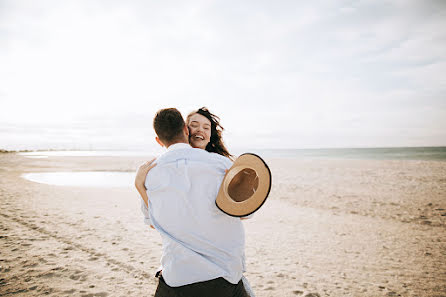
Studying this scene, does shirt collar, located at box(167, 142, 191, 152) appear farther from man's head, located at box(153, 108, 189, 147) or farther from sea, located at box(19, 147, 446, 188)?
sea, located at box(19, 147, 446, 188)

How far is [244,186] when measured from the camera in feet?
5.75

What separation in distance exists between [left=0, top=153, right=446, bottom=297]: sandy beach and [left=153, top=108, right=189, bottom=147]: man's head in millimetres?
3602

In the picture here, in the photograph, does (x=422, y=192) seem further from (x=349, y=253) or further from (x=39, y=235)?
(x=39, y=235)

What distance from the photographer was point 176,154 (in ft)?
5.42

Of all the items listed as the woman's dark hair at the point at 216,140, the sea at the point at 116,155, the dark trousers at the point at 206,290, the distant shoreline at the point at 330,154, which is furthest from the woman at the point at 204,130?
the distant shoreline at the point at 330,154

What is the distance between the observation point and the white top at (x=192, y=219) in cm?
157

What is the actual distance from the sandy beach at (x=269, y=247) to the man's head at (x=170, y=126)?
360 centimetres

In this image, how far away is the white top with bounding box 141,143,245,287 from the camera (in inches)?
61.8

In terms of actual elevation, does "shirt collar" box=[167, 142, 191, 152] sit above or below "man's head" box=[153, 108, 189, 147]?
below

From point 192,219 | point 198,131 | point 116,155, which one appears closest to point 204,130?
point 198,131

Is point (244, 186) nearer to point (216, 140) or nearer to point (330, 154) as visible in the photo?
point (216, 140)

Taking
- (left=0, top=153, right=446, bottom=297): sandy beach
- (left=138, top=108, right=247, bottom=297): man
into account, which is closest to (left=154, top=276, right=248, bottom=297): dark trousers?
(left=138, top=108, right=247, bottom=297): man

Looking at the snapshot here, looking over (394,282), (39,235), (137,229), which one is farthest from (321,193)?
(39,235)

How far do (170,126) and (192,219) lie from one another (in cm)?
72
